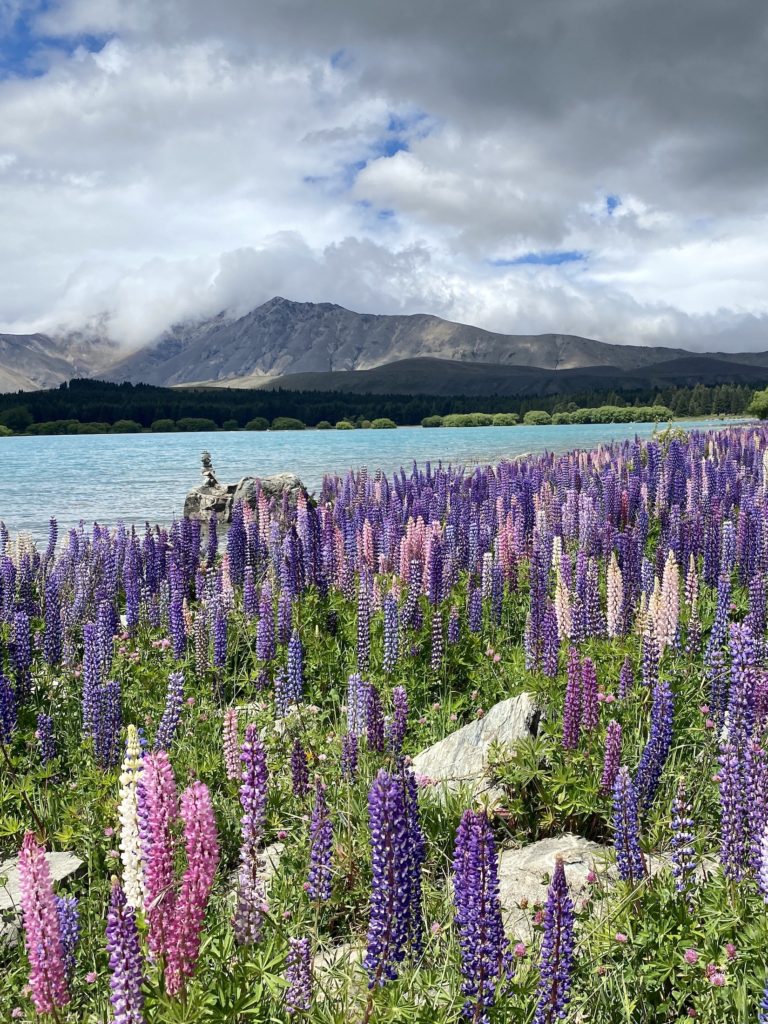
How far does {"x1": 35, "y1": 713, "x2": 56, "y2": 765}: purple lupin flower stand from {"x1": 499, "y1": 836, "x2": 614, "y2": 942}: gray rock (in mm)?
4315

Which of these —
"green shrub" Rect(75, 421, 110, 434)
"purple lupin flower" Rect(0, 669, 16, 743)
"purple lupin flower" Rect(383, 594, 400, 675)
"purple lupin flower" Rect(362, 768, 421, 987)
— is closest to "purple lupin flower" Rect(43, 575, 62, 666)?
"purple lupin flower" Rect(0, 669, 16, 743)

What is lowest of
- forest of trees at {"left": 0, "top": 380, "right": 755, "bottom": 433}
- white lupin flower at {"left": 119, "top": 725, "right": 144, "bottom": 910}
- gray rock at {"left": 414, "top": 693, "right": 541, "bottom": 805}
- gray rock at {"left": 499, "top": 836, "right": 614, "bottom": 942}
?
gray rock at {"left": 499, "top": 836, "right": 614, "bottom": 942}

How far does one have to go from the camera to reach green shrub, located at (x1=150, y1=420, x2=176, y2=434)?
15927 centimetres

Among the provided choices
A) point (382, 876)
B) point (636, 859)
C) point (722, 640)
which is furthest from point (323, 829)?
point (722, 640)

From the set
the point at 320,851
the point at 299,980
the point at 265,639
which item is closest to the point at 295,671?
the point at 265,639

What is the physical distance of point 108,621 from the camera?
917 centimetres

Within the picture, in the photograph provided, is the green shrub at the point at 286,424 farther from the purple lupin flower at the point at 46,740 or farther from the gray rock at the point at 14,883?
the gray rock at the point at 14,883

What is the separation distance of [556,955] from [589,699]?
9.70 ft

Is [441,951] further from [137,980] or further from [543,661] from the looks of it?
[543,661]

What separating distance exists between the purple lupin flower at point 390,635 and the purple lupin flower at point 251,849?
14.7 ft

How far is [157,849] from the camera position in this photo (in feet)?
9.85

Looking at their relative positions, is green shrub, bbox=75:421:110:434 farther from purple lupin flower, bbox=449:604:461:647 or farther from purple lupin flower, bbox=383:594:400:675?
purple lupin flower, bbox=383:594:400:675

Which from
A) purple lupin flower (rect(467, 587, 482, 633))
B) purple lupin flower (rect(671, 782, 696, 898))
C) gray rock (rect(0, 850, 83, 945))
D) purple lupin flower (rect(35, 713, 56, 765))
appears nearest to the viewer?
purple lupin flower (rect(671, 782, 696, 898))

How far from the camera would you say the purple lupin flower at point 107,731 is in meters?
6.71
